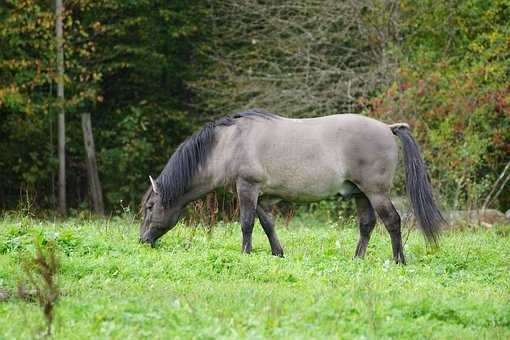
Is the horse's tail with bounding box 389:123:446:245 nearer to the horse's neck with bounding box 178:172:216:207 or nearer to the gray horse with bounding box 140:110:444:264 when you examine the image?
the gray horse with bounding box 140:110:444:264

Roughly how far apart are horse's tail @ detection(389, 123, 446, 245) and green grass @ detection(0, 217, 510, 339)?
37 cm

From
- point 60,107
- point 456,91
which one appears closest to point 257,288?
point 456,91

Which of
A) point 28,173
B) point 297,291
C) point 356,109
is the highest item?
point 297,291

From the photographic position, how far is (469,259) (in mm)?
9828

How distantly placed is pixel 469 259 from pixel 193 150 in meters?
3.44

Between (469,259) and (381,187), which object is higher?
(381,187)

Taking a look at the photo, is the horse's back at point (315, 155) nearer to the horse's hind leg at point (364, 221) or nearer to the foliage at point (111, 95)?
the horse's hind leg at point (364, 221)

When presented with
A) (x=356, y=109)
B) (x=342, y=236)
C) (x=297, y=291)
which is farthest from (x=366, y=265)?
(x=356, y=109)

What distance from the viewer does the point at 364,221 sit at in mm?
10195

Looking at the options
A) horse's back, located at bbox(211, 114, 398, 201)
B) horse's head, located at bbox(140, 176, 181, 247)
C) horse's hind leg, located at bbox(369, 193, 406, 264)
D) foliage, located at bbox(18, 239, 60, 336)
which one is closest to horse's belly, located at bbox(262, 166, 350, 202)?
horse's back, located at bbox(211, 114, 398, 201)

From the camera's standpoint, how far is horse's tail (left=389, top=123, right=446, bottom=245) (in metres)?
9.85

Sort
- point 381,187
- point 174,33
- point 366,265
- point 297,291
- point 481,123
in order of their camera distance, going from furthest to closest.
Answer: point 174,33 < point 481,123 < point 381,187 < point 366,265 < point 297,291

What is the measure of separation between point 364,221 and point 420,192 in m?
0.75

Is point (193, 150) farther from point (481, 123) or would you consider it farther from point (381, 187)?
point (481, 123)
